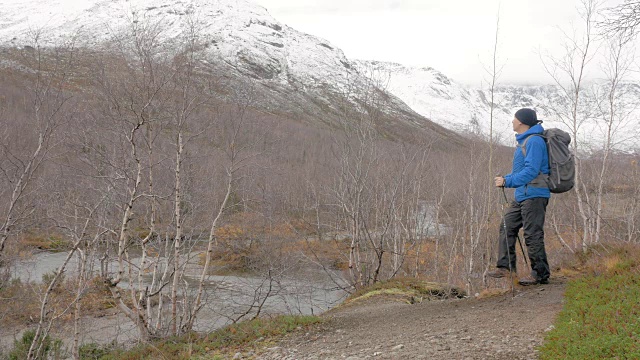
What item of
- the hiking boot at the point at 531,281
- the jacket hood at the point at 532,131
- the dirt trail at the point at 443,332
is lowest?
the dirt trail at the point at 443,332

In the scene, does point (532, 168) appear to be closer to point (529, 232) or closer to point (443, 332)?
point (529, 232)

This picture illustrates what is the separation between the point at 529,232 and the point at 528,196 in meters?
0.46

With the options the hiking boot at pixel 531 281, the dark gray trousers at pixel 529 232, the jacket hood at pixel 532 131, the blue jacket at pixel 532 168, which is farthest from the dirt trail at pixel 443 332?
the jacket hood at pixel 532 131

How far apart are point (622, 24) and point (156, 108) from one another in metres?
7.50

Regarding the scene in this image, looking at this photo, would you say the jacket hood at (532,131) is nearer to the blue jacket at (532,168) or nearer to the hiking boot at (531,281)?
the blue jacket at (532,168)

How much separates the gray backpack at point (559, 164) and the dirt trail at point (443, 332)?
1378mm

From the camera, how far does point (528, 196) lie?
17.5 ft

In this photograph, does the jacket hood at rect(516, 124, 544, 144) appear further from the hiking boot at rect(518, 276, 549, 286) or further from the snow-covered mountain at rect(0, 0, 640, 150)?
the snow-covered mountain at rect(0, 0, 640, 150)

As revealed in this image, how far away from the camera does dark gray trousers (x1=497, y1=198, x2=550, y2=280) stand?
531cm

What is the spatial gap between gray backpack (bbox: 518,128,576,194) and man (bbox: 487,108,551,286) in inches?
2.4

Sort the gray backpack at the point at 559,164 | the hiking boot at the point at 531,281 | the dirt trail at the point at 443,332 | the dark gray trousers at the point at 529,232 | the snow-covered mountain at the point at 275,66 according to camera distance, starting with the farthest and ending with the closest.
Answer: the snow-covered mountain at the point at 275,66, the hiking boot at the point at 531,281, the dark gray trousers at the point at 529,232, the gray backpack at the point at 559,164, the dirt trail at the point at 443,332

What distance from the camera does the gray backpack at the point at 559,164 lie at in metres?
5.20

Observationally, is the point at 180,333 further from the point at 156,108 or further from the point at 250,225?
the point at 250,225

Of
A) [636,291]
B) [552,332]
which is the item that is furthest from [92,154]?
[636,291]
